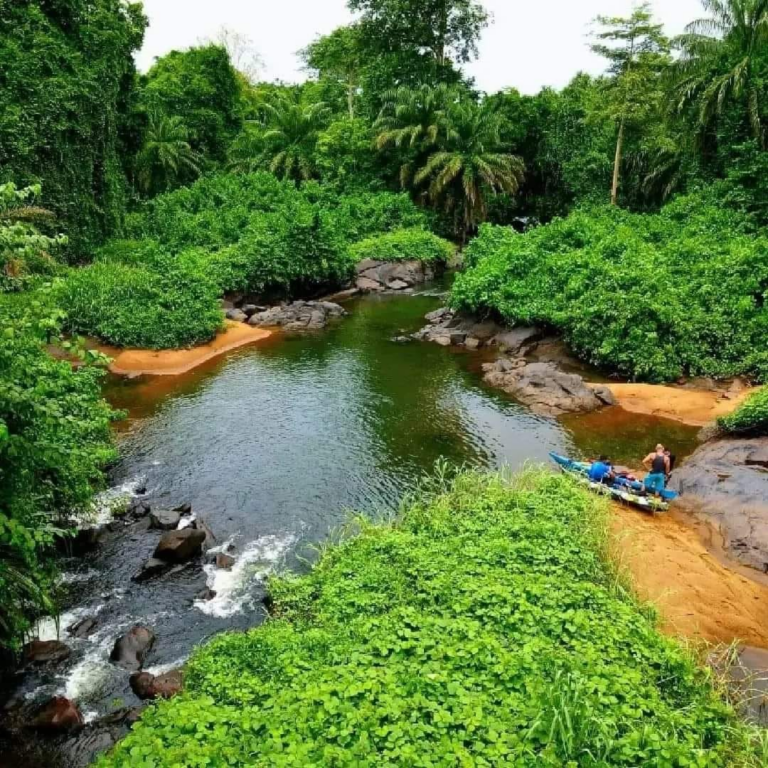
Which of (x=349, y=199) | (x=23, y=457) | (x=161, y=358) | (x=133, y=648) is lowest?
(x=133, y=648)

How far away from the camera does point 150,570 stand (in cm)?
1259

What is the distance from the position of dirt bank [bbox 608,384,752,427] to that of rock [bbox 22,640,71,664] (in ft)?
56.4

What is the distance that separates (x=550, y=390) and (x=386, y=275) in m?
19.9

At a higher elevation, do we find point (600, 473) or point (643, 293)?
point (643, 293)

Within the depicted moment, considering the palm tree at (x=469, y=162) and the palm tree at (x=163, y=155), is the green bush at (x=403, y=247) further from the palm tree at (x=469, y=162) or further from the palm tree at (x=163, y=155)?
the palm tree at (x=163, y=155)

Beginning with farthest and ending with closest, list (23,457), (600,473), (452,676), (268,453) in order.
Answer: (268,453)
(600,473)
(23,457)
(452,676)

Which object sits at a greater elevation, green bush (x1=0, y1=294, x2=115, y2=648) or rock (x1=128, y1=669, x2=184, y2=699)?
green bush (x1=0, y1=294, x2=115, y2=648)

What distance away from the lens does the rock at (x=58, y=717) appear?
29.3ft

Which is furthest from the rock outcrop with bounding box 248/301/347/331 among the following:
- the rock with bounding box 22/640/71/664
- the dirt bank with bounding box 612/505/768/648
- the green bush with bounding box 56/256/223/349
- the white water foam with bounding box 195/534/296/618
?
the rock with bounding box 22/640/71/664

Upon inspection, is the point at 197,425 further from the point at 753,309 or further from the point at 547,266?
the point at 753,309

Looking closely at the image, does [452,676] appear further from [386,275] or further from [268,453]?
[386,275]

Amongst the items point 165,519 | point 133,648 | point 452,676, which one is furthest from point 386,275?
point 452,676

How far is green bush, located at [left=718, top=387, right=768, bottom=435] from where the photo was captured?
16.9 meters

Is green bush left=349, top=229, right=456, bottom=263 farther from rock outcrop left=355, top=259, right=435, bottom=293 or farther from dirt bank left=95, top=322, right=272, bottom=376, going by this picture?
dirt bank left=95, top=322, right=272, bottom=376
